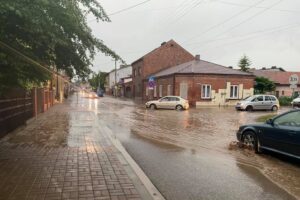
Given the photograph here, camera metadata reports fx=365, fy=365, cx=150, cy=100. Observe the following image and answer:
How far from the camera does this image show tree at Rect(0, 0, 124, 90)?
626cm

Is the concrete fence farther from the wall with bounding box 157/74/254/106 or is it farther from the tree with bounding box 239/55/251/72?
the tree with bounding box 239/55/251/72

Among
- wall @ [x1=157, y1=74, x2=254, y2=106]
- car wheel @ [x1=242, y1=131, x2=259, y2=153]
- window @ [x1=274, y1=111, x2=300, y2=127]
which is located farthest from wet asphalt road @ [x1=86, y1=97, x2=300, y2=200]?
wall @ [x1=157, y1=74, x2=254, y2=106]

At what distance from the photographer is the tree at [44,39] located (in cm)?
626

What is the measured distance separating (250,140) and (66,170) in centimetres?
550

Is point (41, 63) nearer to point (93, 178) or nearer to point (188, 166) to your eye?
point (93, 178)

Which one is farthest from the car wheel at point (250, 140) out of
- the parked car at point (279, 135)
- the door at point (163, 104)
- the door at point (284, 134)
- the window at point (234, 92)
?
the window at point (234, 92)

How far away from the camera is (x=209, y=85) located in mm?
41094

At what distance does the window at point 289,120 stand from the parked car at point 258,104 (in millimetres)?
23827

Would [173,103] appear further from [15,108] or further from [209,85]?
[15,108]

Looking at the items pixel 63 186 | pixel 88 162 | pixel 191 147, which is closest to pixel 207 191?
pixel 63 186

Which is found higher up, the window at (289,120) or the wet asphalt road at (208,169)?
the window at (289,120)

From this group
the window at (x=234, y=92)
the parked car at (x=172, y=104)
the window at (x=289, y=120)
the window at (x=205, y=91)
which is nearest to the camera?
the window at (x=289, y=120)

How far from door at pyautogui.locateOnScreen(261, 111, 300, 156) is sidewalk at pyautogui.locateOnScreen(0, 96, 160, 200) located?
3.76 metres

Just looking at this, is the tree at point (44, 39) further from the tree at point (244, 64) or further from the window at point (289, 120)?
the tree at point (244, 64)
